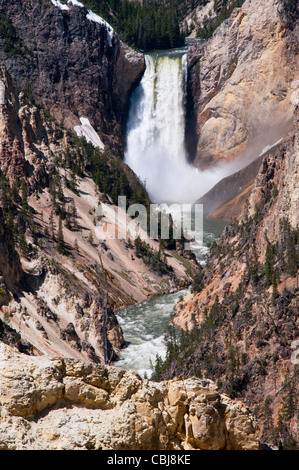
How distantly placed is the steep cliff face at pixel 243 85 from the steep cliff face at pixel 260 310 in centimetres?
5633

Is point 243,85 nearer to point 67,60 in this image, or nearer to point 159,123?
point 159,123

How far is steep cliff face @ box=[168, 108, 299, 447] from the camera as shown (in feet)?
92.2

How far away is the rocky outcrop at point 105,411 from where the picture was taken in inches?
408

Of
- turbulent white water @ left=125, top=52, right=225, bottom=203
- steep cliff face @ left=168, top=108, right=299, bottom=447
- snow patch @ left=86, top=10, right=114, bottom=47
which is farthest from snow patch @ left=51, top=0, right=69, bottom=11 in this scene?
steep cliff face @ left=168, top=108, right=299, bottom=447

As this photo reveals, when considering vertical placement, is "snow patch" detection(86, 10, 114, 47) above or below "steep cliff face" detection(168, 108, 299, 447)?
above

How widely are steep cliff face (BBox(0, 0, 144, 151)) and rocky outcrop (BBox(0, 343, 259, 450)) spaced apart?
8552 cm

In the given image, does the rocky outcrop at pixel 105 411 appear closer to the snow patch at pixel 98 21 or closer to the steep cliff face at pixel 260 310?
the steep cliff face at pixel 260 310

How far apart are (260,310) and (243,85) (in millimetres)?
79001

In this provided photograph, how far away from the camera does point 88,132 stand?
96.2m

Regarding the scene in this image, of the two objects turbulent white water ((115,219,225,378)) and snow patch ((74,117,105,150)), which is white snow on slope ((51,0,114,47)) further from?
turbulent white water ((115,219,225,378))

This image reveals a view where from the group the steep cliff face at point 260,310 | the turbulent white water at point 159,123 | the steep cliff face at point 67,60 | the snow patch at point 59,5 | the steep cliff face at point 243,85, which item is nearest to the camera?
the steep cliff face at point 260,310

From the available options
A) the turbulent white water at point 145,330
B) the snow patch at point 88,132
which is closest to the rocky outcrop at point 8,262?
the turbulent white water at point 145,330

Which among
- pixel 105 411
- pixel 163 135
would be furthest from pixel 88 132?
pixel 105 411
